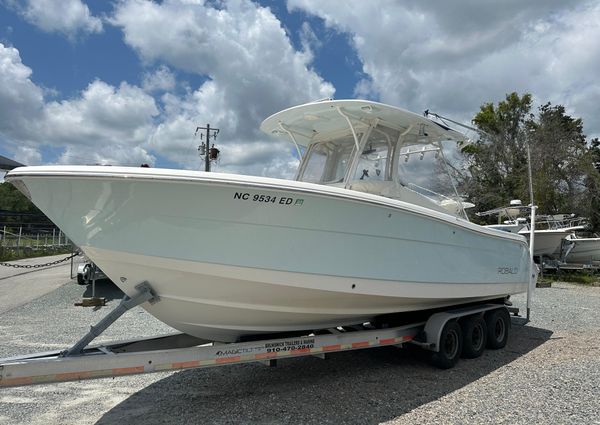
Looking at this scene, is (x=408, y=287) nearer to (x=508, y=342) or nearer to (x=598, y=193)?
(x=508, y=342)

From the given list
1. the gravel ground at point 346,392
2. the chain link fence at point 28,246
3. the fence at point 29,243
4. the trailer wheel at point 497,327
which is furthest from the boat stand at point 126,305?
the fence at point 29,243

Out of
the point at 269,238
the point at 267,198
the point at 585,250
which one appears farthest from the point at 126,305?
the point at 585,250

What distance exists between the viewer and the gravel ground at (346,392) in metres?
4.05

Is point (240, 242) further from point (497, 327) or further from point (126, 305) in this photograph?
point (497, 327)

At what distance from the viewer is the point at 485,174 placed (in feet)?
91.7

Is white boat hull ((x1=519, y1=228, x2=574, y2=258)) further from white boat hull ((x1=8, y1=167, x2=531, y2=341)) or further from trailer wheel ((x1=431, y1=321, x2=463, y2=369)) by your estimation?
white boat hull ((x1=8, y1=167, x2=531, y2=341))

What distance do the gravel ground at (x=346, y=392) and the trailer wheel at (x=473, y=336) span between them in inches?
4.3

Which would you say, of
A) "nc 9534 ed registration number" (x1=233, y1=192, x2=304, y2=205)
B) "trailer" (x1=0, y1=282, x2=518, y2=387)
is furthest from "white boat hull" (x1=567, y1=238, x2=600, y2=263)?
"nc 9534 ed registration number" (x1=233, y1=192, x2=304, y2=205)

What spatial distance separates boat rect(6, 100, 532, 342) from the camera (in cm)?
371

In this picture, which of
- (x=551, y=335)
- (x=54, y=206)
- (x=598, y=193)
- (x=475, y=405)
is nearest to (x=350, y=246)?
(x=475, y=405)

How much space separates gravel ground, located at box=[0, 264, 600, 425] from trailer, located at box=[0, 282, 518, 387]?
33 cm

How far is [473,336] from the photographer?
245 inches

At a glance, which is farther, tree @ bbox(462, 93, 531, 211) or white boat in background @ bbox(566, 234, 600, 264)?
tree @ bbox(462, 93, 531, 211)

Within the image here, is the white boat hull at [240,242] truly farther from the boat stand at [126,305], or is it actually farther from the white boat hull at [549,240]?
the white boat hull at [549,240]
